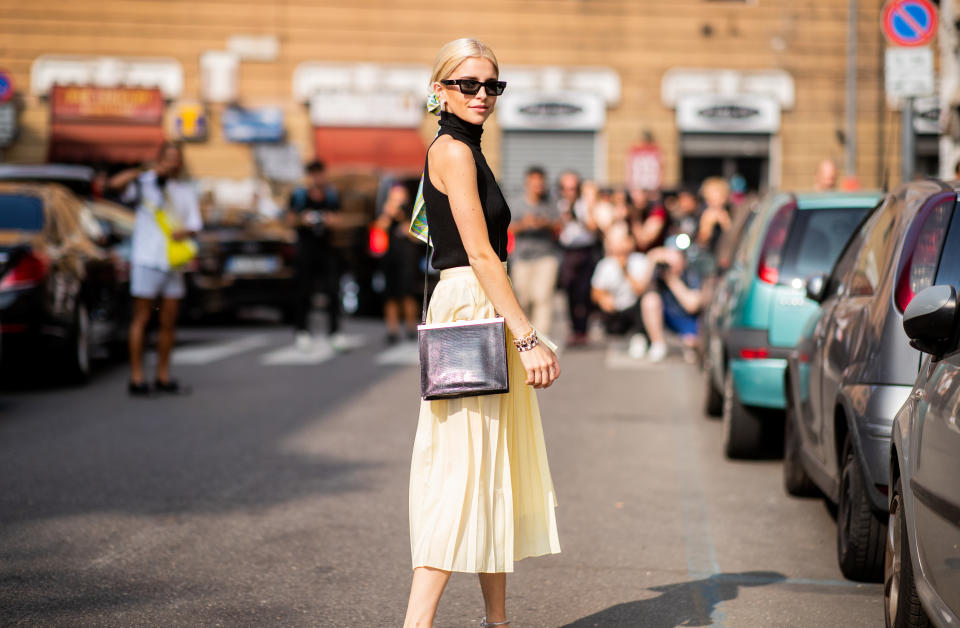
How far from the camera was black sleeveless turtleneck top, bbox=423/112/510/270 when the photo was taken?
4.20 meters

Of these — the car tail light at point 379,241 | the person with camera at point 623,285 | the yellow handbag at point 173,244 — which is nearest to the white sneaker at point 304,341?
the car tail light at point 379,241

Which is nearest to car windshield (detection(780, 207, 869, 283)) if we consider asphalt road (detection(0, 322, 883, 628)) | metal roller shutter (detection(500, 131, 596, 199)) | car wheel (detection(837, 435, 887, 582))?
asphalt road (detection(0, 322, 883, 628))

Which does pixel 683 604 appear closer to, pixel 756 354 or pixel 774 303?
pixel 756 354

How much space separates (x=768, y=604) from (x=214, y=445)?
14.5 ft

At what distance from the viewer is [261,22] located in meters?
29.4

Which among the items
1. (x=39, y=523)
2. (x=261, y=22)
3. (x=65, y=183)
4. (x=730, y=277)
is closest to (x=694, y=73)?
(x=261, y=22)

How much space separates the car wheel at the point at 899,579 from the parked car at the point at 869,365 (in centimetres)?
60

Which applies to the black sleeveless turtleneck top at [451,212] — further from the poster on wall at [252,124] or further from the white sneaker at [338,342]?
the poster on wall at [252,124]

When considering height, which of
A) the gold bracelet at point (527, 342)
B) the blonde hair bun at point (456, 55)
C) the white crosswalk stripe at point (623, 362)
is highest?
the blonde hair bun at point (456, 55)

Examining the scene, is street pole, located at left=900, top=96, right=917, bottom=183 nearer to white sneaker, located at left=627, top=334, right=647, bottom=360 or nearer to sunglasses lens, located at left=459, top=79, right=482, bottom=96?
→ white sneaker, located at left=627, top=334, right=647, bottom=360

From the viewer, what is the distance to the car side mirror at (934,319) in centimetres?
410

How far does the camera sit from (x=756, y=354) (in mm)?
8172

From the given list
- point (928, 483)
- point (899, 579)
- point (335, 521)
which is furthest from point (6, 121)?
point (928, 483)

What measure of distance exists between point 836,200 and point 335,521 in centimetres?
360
